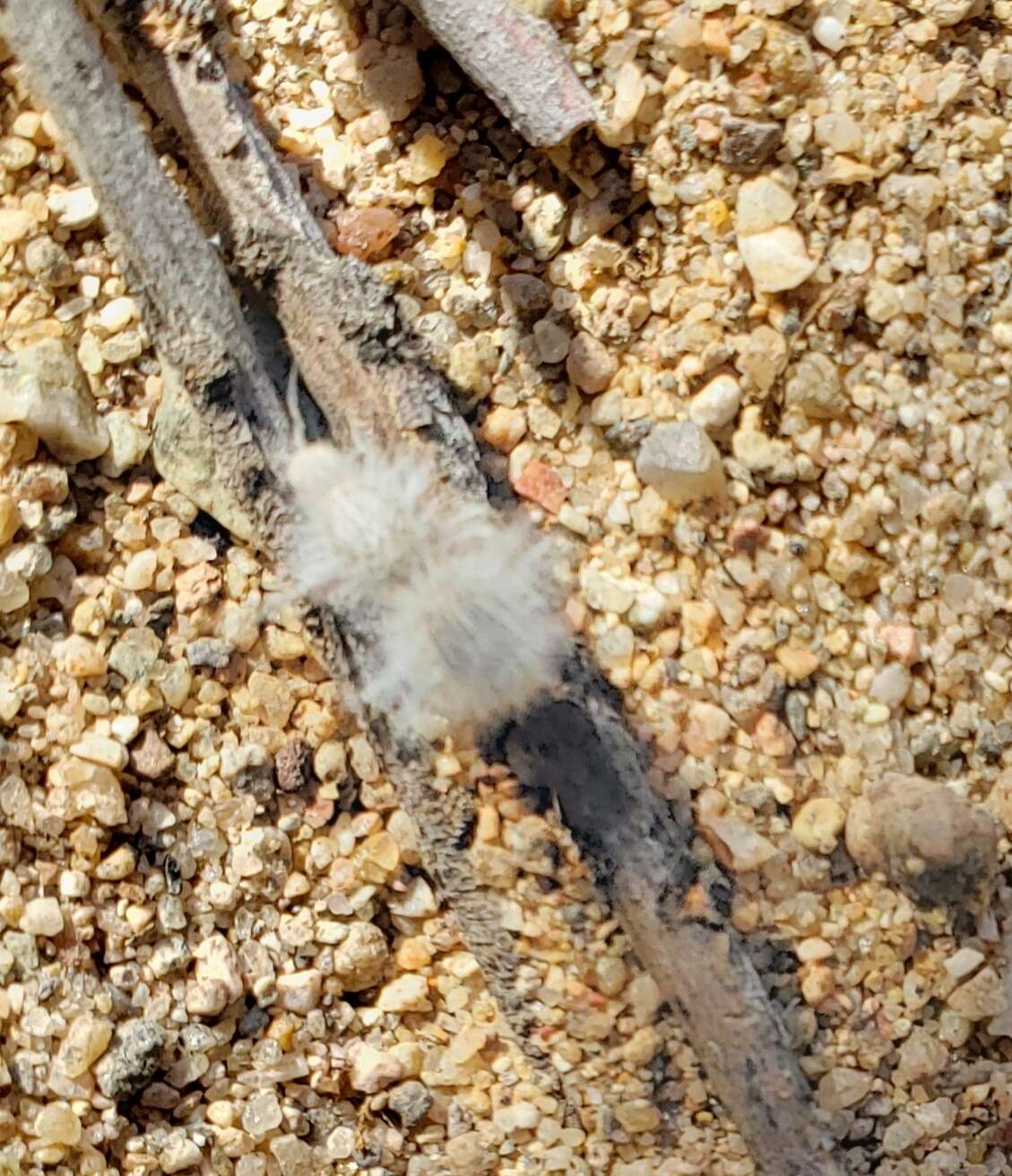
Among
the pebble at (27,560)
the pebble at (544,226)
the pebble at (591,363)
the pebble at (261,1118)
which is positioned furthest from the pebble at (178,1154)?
the pebble at (544,226)

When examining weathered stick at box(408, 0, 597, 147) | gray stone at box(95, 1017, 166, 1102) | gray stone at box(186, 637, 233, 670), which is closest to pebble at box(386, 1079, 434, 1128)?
gray stone at box(95, 1017, 166, 1102)

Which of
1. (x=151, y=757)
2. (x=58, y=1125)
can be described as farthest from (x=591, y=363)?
(x=58, y=1125)

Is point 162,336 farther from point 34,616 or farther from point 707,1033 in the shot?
point 707,1033

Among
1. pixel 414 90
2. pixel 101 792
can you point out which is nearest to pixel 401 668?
pixel 101 792

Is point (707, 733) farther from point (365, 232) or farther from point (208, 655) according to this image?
point (365, 232)

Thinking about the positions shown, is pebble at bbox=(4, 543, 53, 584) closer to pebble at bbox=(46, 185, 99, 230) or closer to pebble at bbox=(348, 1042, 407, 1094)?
pebble at bbox=(46, 185, 99, 230)
